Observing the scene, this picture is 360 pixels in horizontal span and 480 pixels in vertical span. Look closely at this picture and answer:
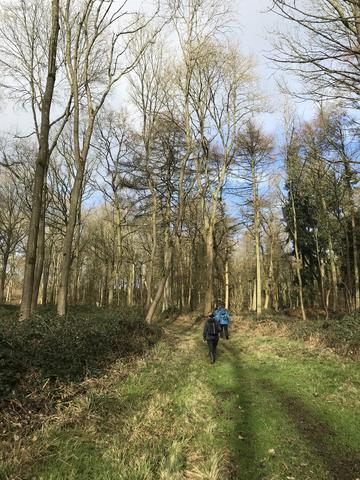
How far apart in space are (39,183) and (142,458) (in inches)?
328

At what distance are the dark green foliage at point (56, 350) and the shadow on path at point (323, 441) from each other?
4.34 metres

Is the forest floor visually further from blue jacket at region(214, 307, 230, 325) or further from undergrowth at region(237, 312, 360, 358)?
blue jacket at region(214, 307, 230, 325)

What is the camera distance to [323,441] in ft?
17.9

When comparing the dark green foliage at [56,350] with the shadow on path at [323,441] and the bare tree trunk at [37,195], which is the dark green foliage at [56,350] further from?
the shadow on path at [323,441]

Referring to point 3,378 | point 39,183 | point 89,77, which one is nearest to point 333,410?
point 3,378

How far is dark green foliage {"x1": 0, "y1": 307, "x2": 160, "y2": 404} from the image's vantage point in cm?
640

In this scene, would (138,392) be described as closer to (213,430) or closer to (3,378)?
(213,430)

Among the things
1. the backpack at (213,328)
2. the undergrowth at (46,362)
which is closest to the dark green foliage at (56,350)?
the undergrowth at (46,362)

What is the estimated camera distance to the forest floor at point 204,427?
182 inches

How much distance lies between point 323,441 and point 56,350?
5.35 m

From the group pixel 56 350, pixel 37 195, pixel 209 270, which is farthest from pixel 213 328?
pixel 209 270

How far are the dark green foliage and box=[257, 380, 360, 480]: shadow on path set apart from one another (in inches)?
171

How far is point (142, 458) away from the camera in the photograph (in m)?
4.74

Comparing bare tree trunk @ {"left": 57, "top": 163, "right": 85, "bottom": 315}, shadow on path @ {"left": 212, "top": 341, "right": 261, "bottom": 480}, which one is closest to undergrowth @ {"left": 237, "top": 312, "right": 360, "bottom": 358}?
shadow on path @ {"left": 212, "top": 341, "right": 261, "bottom": 480}
